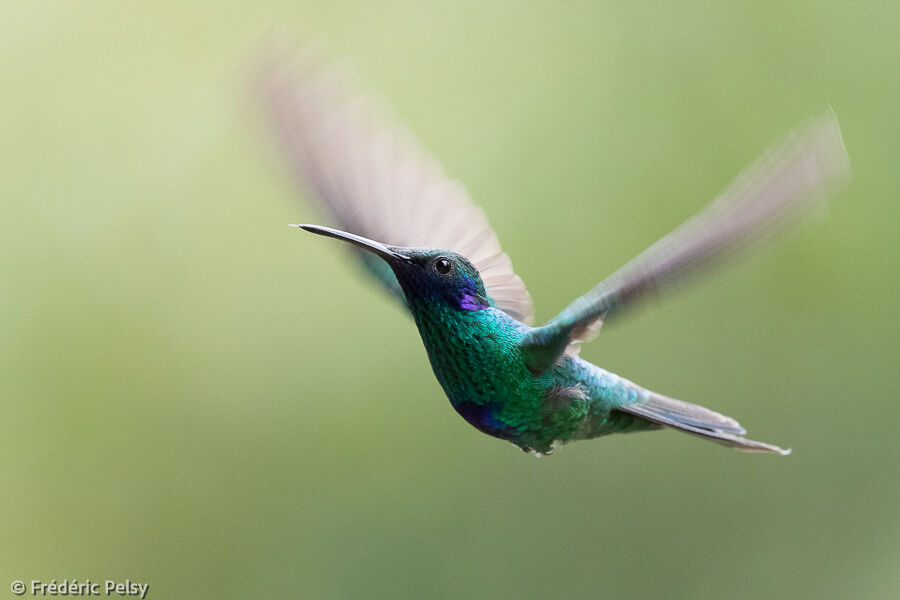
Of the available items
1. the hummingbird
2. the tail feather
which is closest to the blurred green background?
the tail feather

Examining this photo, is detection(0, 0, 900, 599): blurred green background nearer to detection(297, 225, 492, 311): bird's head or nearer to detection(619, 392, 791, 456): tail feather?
detection(619, 392, 791, 456): tail feather

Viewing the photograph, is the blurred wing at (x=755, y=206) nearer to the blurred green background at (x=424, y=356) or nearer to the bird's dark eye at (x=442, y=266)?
the bird's dark eye at (x=442, y=266)

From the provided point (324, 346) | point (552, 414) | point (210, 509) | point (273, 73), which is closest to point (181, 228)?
point (324, 346)

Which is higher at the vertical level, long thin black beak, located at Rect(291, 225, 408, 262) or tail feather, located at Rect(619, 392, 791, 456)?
long thin black beak, located at Rect(291, 225, 408, 262)

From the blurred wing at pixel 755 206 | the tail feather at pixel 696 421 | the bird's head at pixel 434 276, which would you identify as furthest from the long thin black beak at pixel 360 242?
the tail feather at pixel 696 421

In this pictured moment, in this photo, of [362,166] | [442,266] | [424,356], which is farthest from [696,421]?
[424,356]

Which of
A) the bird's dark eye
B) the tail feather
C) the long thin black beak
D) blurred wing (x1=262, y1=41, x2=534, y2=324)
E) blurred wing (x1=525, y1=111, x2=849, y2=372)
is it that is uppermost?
blurred wing (x1=262, y1=41, x2=534, y2=324)
